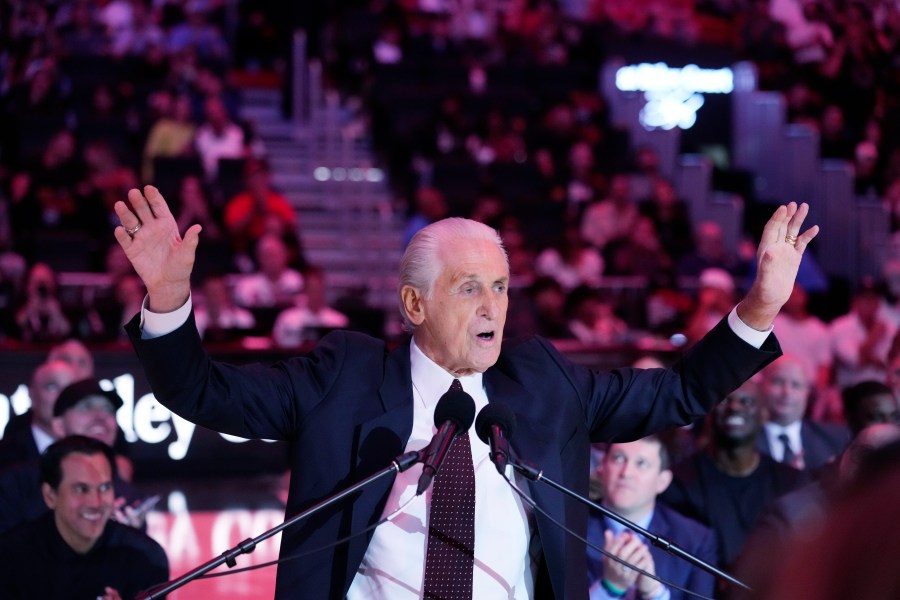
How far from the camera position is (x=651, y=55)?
652 inches

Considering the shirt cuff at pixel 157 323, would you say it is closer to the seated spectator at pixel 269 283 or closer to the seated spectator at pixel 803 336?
the seated spectator at pixel 803 336

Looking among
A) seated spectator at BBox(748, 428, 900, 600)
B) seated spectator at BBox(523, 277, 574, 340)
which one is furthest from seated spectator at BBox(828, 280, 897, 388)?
seated spectator at BBox(748, 428, 900, 600)

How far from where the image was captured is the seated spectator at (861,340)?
1027 cm

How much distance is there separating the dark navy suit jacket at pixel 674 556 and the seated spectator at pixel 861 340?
552 centimetres

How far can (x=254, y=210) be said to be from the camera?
40.6ft

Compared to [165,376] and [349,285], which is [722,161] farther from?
[165,376]

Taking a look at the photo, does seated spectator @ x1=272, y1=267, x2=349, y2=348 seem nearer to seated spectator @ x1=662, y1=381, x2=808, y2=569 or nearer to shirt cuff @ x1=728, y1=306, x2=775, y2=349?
seated spectator @ x1=662, y1=381, x2=808, y2=569

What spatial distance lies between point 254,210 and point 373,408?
9434 mm

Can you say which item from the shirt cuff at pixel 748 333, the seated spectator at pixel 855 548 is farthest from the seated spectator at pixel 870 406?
the seated spectator at pixel 855 548

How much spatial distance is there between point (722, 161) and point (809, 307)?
13.4 ft

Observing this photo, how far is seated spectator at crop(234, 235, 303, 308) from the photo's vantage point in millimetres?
11188

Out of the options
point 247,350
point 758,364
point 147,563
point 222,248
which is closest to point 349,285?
point 222,248

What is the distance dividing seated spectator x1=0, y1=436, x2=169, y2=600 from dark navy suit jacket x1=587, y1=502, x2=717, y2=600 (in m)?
1.48

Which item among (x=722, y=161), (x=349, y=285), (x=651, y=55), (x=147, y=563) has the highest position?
(x=651, y=55)
